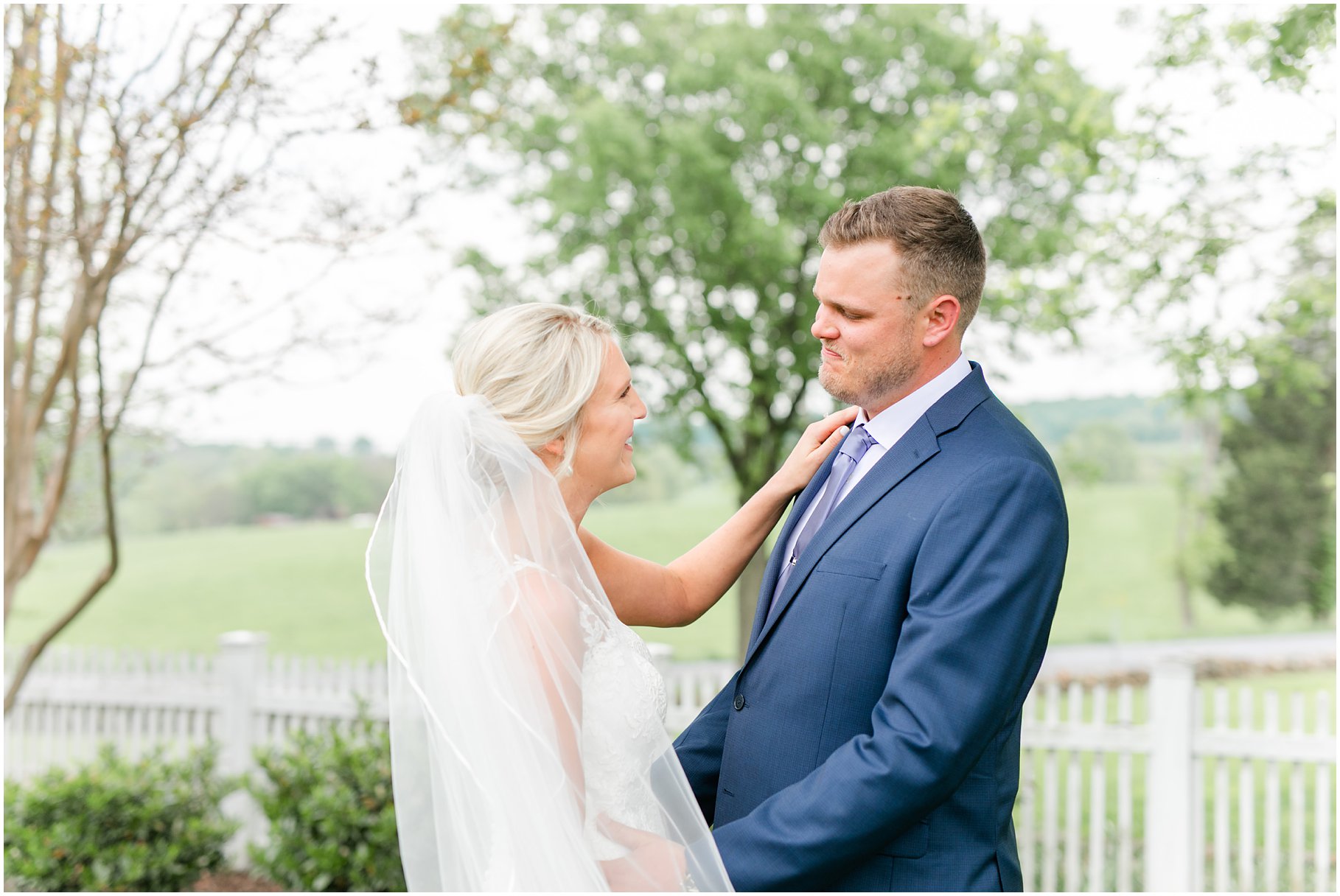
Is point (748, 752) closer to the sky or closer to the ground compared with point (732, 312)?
closer to the ground

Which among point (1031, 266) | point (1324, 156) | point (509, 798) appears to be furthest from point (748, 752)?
point (1031, 266)

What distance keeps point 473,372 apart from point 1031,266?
9375 millimetres

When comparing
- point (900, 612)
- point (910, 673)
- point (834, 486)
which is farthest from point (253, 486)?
point (910, 673)

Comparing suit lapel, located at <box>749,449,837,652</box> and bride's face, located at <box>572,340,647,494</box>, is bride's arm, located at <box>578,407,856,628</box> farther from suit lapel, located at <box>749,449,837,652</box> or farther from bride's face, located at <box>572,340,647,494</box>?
bride's face, located at <box>572,340,647,494</box>

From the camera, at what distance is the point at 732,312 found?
1227 cm

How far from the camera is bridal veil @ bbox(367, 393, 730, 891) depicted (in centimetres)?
221

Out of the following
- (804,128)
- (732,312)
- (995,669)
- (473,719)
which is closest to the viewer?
(995,669)

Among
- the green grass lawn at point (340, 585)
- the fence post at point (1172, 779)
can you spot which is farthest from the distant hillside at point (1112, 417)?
the fence post at point (1172, 779)

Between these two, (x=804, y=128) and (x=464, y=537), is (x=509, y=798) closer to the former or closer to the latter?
(x=464, y=537)

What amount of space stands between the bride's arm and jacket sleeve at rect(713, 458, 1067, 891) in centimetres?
77

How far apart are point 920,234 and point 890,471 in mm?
555

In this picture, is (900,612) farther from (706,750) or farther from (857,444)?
(706,750)

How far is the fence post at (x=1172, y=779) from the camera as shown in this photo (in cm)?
603

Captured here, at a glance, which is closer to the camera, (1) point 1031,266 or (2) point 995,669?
(2) point 995,669
